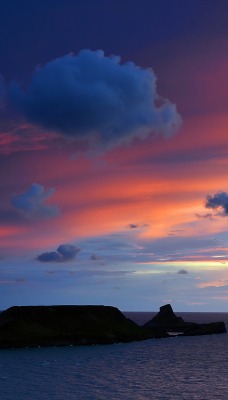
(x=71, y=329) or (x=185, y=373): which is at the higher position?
(x=71, y=329)

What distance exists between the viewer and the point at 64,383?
7288cm

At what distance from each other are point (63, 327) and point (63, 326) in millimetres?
638

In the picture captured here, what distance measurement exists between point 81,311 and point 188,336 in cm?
5127

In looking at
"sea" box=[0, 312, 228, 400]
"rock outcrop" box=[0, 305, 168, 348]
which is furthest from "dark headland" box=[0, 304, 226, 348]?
"sea" box=[0, 312, 228, 400]

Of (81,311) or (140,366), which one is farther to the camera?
(81,311)

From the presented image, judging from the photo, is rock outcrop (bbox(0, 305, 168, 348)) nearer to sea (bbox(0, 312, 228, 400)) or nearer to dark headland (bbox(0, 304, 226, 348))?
dark headland (bbox(0, 304, 226, 348))

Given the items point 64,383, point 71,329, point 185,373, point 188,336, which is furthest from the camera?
point 188,336

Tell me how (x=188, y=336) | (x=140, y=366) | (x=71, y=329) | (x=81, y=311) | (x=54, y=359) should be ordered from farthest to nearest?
(x=188, y=336), (x=81, y=311), (x=71, y=329), (x=54, y=359), (x=140, y=366)

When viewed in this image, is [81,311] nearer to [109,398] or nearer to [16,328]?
[16,328]

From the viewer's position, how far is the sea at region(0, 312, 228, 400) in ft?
212

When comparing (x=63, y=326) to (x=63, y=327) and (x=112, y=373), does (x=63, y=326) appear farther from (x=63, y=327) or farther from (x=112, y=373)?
(x=112, y=373)

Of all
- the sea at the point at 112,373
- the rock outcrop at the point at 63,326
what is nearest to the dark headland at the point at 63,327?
the rock outcrop at the point at 63,326

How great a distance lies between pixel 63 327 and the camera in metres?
140

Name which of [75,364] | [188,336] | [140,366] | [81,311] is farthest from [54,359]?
[188,336]
